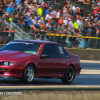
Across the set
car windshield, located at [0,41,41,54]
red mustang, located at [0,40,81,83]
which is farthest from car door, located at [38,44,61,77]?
car windshield, located at [0,41,41,54]

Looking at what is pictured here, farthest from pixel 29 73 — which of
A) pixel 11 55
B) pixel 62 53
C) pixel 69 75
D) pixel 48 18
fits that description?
pixel 48 18

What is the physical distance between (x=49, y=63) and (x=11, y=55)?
1.38 metres

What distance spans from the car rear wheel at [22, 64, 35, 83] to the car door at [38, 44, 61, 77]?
31 cm

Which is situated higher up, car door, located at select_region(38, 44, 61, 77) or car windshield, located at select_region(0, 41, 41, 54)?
car windshield, located at select_region(0, 41, 41, 54)

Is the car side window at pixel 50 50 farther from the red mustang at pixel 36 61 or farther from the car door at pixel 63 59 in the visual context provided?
the car door at pixel 63 59

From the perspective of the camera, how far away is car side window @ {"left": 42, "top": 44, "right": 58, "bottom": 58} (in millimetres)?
10094

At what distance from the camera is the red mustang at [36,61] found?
29.2 ft

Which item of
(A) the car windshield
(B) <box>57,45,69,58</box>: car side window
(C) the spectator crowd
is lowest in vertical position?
(B) <box>57,45,69,58</box>: car side window

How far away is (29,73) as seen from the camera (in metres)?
9.21

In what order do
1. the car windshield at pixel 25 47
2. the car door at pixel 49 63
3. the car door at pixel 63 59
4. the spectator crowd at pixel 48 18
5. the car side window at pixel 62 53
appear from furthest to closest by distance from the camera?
the spectator crowd at pixel 48 18 < the car side window at pixel 62 53 < the car door at pixel 63 59 < the car windshield at pixel 25 47 < the car door at pixel 49 63

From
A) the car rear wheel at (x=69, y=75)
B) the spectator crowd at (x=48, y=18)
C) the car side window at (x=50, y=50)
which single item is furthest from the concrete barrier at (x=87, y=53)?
the car side window at (x=50, y=50)

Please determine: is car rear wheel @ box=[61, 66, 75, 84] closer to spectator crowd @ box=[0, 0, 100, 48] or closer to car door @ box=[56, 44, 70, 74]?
car door @ box=[56, 44, 70, 74]

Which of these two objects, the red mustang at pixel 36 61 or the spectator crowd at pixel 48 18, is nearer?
the red mustang at pixel 36 61

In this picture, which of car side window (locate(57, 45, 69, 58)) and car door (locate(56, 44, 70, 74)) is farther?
car side window (locate(57, 45, 69, 58))
